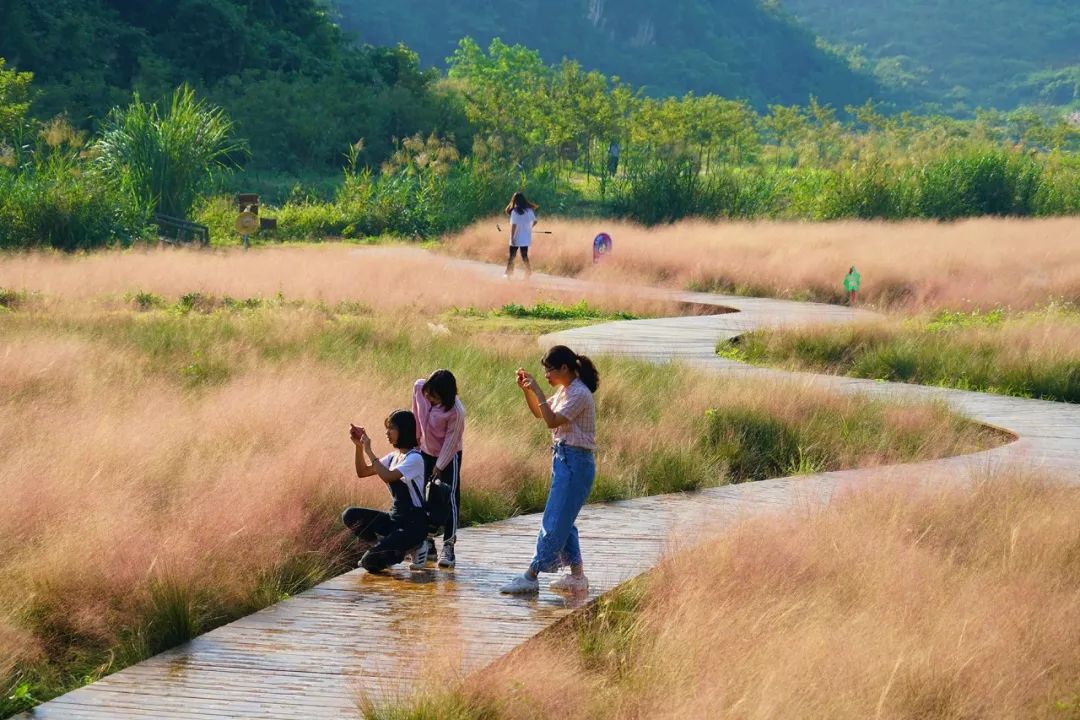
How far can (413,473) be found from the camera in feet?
23.6

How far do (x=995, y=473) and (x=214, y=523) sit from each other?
181 inches

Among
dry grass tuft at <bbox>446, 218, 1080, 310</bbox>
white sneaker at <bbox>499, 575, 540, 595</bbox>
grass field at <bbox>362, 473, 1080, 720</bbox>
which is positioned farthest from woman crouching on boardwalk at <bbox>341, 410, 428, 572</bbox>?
dry grass tuft at <bbox>446, 218, 1080, 310</bbox>

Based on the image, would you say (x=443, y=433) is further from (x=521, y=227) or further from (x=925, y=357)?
(x=521, y=227)

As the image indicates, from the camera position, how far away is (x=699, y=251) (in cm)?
2530

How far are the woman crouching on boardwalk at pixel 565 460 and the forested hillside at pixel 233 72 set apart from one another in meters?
40.4

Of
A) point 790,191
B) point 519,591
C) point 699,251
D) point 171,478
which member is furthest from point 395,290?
point 790,191

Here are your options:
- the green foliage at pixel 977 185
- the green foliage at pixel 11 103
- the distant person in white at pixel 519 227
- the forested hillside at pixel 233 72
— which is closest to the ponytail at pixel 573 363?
the distant person in white at pixel 519 227

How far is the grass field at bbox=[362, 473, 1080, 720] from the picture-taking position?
17.1 feet

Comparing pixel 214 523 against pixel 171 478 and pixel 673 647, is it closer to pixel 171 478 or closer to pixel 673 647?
pixel 171 478

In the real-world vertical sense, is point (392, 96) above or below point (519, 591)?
above

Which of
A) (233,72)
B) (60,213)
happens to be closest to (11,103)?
(60,213)

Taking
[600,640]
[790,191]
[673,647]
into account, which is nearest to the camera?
[673,647]

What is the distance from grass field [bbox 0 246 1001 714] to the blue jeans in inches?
35.9

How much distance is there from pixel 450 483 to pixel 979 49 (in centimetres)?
19027
